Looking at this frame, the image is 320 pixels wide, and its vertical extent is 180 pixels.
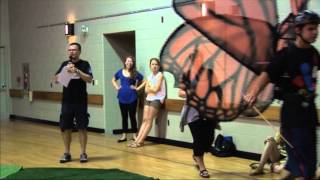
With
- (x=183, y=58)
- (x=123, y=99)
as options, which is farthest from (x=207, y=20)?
(x=123, y=99)

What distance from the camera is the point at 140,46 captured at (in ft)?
31.0

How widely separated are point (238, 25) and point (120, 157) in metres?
5.18

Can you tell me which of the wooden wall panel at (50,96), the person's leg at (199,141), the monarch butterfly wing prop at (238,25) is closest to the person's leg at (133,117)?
the wooden wall panel at (50,96)

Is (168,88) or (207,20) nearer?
(207,20)

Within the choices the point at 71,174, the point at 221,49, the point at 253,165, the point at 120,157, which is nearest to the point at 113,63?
the point at 120,157

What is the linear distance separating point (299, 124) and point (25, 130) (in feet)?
31.0

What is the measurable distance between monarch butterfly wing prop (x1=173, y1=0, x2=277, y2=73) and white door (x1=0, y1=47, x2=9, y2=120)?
12846 mm

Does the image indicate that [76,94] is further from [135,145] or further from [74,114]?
[135,145]

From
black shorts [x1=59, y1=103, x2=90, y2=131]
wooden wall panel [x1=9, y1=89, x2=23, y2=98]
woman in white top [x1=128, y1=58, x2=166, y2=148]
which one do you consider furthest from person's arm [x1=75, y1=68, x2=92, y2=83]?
wooden wall panel [x1=9, y1=89, x2=23, y2=98]

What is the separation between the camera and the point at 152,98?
28.6ft

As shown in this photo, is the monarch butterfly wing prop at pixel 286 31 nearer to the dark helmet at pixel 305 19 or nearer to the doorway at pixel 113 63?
the dark helmet at pixel 305 19

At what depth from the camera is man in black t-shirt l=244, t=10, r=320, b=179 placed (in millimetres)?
3096

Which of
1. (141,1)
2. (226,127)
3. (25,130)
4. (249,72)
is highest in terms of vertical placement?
(141,1)

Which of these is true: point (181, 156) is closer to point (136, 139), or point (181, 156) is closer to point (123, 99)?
point (136, 139)
